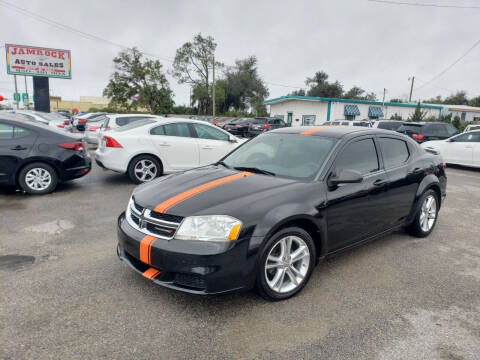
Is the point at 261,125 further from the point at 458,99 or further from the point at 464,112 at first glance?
the point at 458,99

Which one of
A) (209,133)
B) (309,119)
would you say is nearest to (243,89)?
(309,119)

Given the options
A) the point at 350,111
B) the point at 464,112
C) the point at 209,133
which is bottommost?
the point at 209,133

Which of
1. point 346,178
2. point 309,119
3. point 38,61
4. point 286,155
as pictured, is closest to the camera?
point 346,178

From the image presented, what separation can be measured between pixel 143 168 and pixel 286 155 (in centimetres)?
462

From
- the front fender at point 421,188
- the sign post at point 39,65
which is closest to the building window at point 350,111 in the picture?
the sign post at point 39,65

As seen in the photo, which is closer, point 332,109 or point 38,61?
point 38,61

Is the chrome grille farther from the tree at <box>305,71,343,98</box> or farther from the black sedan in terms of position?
the tree at <box>305,71,343,98</box>

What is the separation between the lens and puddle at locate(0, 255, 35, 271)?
3540 millimetres

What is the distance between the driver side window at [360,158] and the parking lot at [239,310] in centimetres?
109

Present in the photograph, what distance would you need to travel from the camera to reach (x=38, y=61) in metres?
26.1

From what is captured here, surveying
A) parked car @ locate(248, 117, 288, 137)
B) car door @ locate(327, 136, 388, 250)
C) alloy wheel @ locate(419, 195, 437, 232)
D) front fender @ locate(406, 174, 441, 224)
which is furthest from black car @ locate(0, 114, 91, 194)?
parked car @ locate(248, 117, 288, 137)

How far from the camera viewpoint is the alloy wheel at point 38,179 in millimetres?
6383

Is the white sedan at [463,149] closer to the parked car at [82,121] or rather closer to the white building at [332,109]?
the parked car at [82,121]

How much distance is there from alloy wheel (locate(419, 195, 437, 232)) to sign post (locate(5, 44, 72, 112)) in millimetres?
27961
